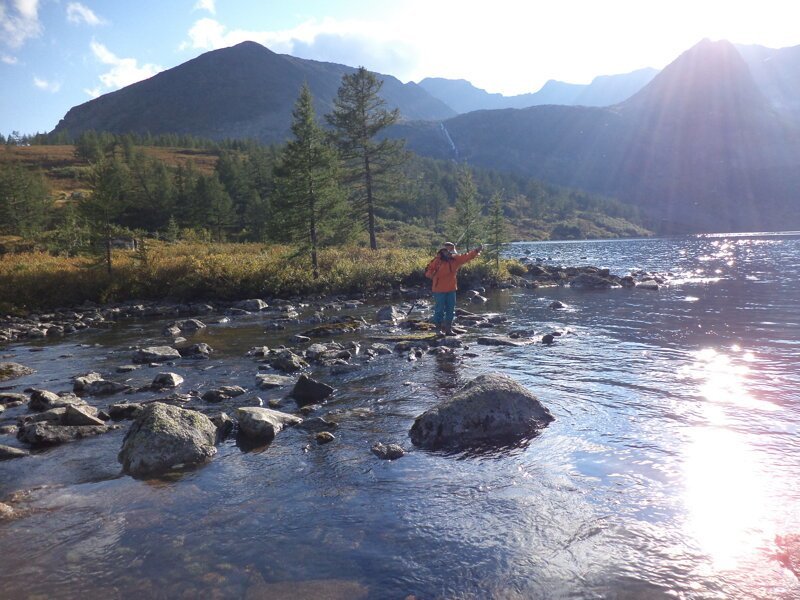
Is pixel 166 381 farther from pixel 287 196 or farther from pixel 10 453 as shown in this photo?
pixel 287 196

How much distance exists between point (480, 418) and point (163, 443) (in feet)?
19.3

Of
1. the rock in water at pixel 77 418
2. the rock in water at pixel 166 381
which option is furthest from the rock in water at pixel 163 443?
the rock in water at pixel 166 381

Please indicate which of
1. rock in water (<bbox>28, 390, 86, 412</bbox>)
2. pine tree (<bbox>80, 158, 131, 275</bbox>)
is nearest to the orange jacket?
rock in water (<bbox>28, 390, 86, 412</bbox>)

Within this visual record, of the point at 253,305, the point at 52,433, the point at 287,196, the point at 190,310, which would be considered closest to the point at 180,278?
the point at 190,310

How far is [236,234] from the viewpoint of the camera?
2977 inches

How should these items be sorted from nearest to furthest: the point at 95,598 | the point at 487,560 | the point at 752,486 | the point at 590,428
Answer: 1. the point at 95,598
2. the point at 487,560
3. the point at 752,486
4. the point at 590,428

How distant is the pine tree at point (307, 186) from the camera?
116 ft

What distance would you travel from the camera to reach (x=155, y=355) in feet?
57.5

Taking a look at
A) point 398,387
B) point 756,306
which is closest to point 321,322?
point 398,387

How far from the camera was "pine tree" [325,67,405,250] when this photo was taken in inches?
2014

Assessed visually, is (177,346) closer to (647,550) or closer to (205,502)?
(205,502)

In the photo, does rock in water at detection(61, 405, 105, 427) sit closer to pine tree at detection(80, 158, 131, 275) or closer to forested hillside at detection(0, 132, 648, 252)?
pine tree at detection(80, 158, 131, 275)

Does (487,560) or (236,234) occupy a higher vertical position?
(236,234)

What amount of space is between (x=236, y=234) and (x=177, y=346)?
59742 millimetres
